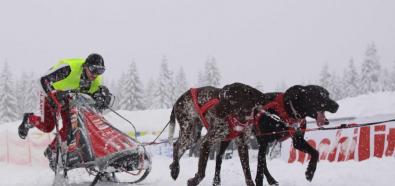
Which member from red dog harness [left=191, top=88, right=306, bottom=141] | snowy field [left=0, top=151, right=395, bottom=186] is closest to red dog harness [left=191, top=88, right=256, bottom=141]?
red dog harness [left=191, top=88, right=306, bottom=141]

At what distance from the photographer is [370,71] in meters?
55.9

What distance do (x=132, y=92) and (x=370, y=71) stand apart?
88.3 feet

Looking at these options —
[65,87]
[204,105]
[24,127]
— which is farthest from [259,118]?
[24,127]

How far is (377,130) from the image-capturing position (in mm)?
10500

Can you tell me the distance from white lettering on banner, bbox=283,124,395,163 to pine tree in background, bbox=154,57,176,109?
43.4 meters

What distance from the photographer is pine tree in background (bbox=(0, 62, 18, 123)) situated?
52594mm

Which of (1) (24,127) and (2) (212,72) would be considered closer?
(1) (24,127)

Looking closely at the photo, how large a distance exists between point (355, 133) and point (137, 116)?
2333 cm

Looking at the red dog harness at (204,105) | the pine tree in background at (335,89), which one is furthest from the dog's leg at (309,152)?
the pine tree in background at (335,89)

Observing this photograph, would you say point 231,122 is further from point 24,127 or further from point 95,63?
point 24,127

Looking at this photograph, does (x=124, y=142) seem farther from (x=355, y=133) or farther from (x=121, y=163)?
(x=355, y=133)

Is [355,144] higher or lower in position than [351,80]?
higher

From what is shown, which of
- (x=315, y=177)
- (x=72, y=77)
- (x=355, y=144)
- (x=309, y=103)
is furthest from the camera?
(x=355, y=144)

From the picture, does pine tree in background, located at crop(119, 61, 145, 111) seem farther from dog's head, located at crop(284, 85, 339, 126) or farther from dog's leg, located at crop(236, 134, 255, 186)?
dog's head, located at crop(284, 85, 339, 126)
